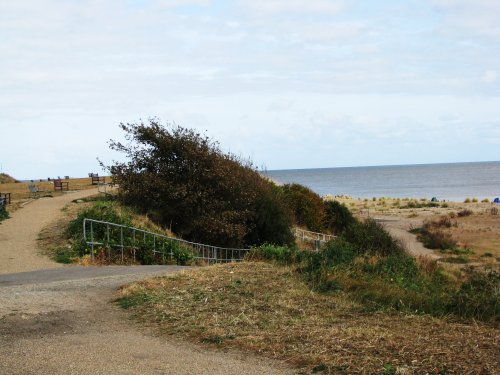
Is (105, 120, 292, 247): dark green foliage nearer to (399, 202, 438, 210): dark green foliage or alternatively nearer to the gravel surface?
the gravel surface

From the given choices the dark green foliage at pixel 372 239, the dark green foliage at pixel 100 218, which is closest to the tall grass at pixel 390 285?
the dark green foliage at pixel 100 218

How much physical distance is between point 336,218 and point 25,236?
20.8m

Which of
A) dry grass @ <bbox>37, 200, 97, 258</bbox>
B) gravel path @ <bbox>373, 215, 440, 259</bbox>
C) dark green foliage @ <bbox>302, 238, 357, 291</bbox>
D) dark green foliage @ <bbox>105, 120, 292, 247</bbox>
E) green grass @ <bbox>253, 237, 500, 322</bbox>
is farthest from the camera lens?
gravel path @ <bbox>373, 215, 440, 259</bbox>

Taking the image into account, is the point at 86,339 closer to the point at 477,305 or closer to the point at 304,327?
the point at 304,327

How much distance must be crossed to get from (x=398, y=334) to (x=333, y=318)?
3.86ft

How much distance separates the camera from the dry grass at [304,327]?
634cm

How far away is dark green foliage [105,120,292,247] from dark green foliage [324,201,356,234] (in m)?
10.9

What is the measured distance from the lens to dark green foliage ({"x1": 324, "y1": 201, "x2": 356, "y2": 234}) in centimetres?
3662

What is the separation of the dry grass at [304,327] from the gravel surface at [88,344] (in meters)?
0.31

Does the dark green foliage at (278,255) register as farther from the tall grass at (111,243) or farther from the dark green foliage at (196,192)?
the dark green foliage at (196,192)

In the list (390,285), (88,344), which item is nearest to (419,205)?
(390,285)

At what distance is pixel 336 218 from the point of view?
122ft

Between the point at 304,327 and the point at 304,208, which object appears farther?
the point at 304,208

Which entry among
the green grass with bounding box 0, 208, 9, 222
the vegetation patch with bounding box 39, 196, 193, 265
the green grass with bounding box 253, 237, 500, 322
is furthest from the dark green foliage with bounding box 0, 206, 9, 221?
the green grass with bounding box 253, 237, 500, 322
